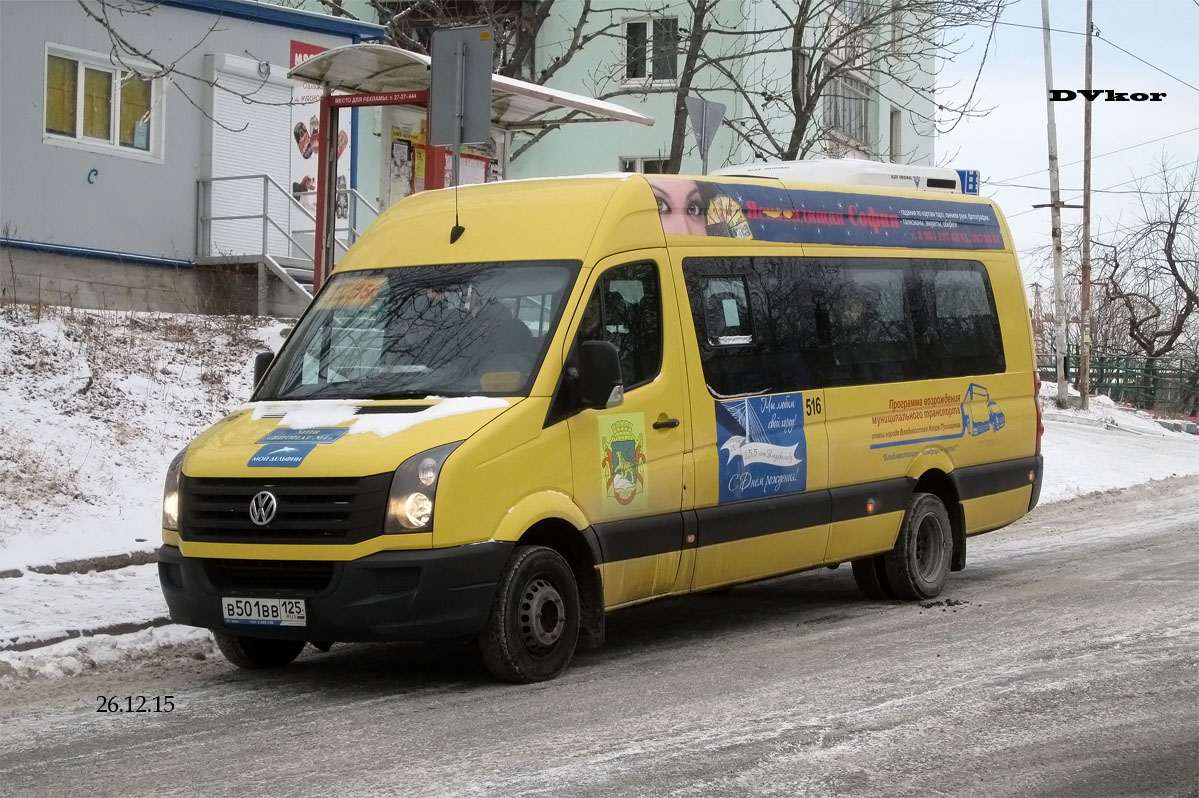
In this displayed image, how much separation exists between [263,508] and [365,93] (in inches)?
436

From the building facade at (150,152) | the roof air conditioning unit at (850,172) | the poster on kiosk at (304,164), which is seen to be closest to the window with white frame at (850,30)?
the building facade at (150,152)

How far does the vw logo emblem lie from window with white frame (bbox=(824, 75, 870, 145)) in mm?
28541

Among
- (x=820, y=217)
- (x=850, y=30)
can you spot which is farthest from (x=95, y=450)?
(x=850, y=30)

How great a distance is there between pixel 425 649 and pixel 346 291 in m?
2.04

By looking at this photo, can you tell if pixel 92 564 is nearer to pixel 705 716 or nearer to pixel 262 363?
pixel 262 363

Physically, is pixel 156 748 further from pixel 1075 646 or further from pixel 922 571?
pixel 922 571

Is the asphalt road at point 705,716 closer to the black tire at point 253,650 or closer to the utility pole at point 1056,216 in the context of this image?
the black tire at point 253,650

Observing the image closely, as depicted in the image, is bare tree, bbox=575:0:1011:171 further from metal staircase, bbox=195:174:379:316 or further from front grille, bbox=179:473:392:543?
front grille, bbox=179:473:392:543

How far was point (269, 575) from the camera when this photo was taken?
7.55 meters

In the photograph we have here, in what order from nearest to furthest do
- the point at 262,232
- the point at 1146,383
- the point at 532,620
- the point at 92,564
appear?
the point at 532,620 → the point at 92,564 → the point at 262,232 → the point at 1146,383

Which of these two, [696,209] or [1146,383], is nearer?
[696,209]

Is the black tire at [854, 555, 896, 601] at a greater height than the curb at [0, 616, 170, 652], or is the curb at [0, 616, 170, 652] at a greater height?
the black tire at [854, 555, 896, 601]

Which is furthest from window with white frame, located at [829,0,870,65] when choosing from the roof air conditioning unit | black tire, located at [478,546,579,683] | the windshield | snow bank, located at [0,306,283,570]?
black tire, located at [478,546,579,683]

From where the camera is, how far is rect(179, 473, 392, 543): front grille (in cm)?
730
